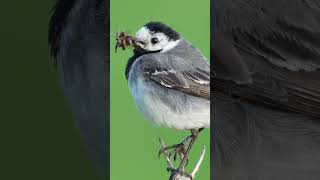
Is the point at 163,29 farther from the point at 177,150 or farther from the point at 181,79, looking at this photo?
the point at 177,150

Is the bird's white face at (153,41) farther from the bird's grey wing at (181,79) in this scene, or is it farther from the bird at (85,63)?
the bird at (85,63)

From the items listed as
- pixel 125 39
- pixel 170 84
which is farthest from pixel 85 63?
pixel 170 84

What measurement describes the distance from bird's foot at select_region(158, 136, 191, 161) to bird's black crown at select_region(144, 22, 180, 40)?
44cm

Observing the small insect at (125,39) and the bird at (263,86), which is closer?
the small insect at (125,39)

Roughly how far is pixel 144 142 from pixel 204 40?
511 millimetres

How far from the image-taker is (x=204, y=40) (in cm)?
353

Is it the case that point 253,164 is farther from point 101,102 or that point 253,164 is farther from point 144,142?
point 101,102

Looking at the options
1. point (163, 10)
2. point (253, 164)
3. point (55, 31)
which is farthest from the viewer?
point (55, 31)

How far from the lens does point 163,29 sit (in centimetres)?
354

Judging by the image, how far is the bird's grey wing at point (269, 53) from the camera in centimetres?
370

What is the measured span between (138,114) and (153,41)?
325 millimetres

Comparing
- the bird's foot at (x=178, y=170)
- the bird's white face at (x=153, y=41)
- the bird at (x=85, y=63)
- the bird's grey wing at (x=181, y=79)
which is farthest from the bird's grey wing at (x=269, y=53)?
the bird at (x=85, y=63)

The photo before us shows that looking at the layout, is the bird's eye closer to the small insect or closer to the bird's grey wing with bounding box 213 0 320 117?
the small insect

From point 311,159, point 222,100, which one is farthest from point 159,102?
point 311,159
